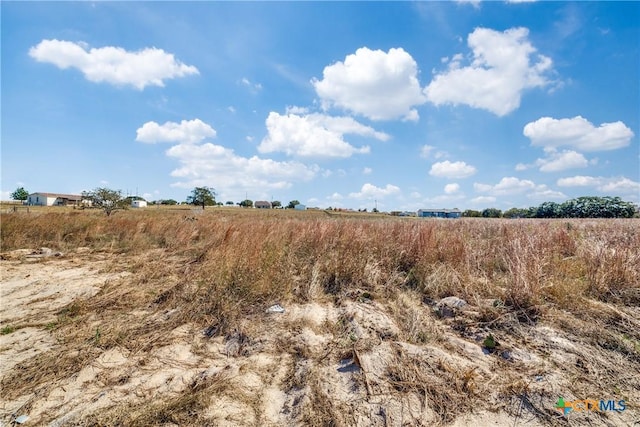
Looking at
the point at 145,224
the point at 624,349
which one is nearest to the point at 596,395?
the point at 624,349

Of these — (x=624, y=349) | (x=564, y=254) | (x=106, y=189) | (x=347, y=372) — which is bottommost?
(x=347, y=372)

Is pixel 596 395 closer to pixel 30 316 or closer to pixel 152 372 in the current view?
pixel 152 372

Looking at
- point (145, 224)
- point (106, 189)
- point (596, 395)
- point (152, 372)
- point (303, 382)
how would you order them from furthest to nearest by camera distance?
point (106, 189) → point (145, 224) → point (152, 372) → point (303, 382) → point (596, 395)

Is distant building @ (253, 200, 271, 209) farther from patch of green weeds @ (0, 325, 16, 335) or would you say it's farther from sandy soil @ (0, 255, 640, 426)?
sandy soil @ (0, 255, 640, 426)

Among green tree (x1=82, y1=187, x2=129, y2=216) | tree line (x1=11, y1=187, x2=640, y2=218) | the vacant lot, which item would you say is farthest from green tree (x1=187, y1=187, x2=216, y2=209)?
the vacant lot

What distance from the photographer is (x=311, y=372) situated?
8.13ft

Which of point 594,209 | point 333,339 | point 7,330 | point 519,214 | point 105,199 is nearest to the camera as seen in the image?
point 333,339

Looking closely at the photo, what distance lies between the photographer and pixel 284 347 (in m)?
2.96

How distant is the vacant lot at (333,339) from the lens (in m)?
2.09

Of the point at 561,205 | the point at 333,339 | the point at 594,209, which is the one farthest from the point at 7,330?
the point at 561,205

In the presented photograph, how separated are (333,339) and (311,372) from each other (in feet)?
2.04

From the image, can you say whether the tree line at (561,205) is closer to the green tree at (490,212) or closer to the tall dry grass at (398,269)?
the tall dry grass at (398,269)

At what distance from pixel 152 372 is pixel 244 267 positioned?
2.19 m

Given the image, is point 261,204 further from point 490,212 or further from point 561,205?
point 561,205
